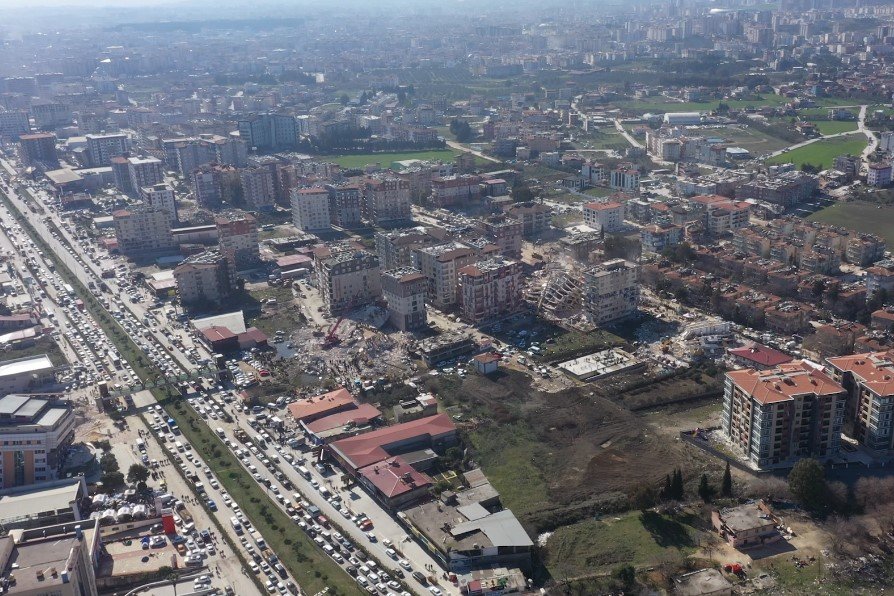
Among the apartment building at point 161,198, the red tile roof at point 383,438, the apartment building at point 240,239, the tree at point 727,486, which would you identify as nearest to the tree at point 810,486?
the tree at point 727,486

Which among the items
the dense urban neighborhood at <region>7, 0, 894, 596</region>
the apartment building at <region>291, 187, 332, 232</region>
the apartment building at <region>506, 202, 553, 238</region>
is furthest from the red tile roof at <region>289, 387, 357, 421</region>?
the apartment building at <region>291, 187, 332, 232</region>

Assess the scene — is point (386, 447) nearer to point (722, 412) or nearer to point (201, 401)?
point (201, 401)

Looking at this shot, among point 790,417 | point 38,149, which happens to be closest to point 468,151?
point 38,149

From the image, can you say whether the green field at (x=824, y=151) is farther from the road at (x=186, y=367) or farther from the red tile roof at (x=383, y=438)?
the road at (x=186, y=367)

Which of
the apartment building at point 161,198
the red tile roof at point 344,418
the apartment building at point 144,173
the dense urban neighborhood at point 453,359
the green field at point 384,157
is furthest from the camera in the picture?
the green field at point 384,157

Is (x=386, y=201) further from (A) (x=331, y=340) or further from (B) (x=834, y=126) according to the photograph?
(B) (x=834, y=126)

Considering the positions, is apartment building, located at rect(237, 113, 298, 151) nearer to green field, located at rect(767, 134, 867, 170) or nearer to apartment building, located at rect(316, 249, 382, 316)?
apartment building, located at rect(316, 249, 382, 316)
